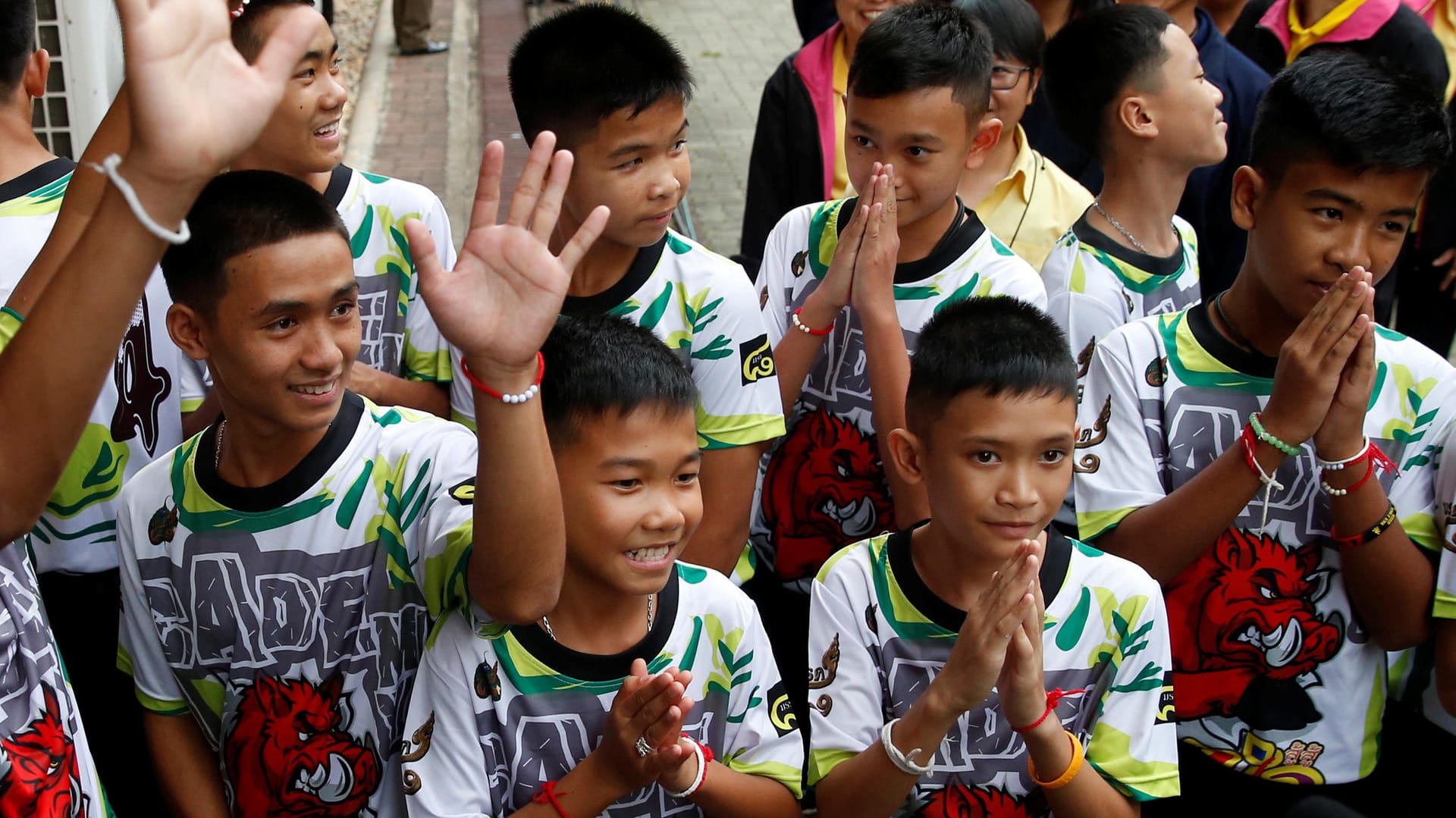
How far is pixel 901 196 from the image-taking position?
265cm

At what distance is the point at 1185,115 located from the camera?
9.75ft

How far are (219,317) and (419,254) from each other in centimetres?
56

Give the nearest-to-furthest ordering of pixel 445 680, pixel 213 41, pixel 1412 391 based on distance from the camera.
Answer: pixel 213 41, pixel 445 680, pixel 1412 391

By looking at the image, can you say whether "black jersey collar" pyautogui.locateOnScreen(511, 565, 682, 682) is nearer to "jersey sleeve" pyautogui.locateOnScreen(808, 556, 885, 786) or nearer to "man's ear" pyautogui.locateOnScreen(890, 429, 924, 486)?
"jersey sleeve" pyautogui.locateOnScreen(808, 556, 885, 786)

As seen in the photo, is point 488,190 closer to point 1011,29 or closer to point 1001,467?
point 1001,467

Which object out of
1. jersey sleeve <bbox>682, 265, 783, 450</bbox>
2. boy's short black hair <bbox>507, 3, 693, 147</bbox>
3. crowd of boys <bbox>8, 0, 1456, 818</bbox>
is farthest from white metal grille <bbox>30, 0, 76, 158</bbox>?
jersey sleeve <bbox>682, 265, 783, 450</bbox>

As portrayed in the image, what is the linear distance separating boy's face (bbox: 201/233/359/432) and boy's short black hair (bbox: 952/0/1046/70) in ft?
6.56

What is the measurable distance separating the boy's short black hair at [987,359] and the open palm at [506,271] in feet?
2.28

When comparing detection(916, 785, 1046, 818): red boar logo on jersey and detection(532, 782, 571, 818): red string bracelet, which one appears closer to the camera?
detection(532, 782, 571, 818): red string bracelet

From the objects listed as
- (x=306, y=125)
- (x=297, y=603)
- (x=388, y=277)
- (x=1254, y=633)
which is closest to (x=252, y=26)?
(x=306, y=125)

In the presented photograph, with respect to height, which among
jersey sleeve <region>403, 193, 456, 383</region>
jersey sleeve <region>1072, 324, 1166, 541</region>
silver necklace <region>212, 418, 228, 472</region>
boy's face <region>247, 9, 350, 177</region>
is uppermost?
boy's face <region>247, 9, 350, 177</region>

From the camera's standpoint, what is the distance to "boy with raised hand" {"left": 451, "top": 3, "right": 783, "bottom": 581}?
2484 millimetres

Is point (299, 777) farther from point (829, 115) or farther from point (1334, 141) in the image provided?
point (829, 115)

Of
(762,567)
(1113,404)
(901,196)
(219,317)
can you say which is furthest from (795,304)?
(219,317)
